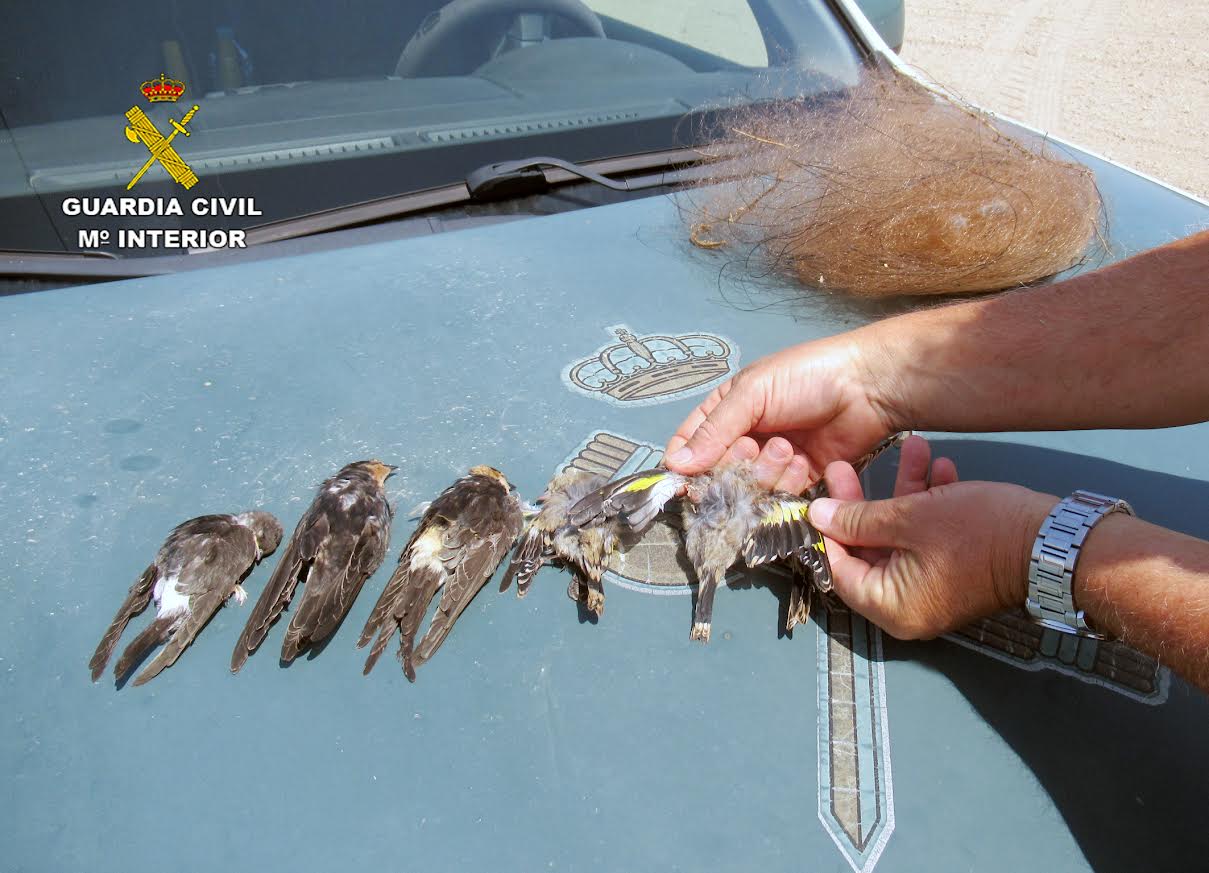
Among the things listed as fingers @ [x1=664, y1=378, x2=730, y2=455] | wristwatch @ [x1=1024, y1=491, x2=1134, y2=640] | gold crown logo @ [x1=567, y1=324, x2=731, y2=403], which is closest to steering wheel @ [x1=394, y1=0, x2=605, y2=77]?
gold crown logo @ [x1=567, y1=324, x2=731, y2=403]

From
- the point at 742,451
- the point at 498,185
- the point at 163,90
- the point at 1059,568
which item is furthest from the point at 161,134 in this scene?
the point at 1059,568

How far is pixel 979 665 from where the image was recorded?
4.23 feet

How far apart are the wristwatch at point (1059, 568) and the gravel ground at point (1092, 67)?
7029 millimetres

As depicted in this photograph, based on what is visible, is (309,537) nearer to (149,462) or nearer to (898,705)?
(149,462)

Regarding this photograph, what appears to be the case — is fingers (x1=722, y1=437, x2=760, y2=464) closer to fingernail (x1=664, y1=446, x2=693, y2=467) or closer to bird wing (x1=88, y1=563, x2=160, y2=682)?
fingernail (x1=664, y1=446, x2=693, y2=467)

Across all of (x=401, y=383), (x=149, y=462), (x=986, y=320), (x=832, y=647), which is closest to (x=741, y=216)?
(x=986, y=320)

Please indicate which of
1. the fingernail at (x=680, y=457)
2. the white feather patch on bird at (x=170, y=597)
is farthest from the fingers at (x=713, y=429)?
the white feather patch on bird at (x=170, y=597)

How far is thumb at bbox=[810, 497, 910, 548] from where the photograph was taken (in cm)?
138

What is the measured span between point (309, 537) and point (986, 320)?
3.96 feet

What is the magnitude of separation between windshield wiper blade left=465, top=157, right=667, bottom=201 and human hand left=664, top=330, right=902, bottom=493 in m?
0.91

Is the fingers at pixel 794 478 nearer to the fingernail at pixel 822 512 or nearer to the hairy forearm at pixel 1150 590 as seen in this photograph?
the fingernail at pixel 822 512

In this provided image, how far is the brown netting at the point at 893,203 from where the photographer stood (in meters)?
2.09

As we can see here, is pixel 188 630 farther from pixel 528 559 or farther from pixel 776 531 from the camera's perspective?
pixel 776 531

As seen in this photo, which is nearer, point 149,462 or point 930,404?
point 149,462
